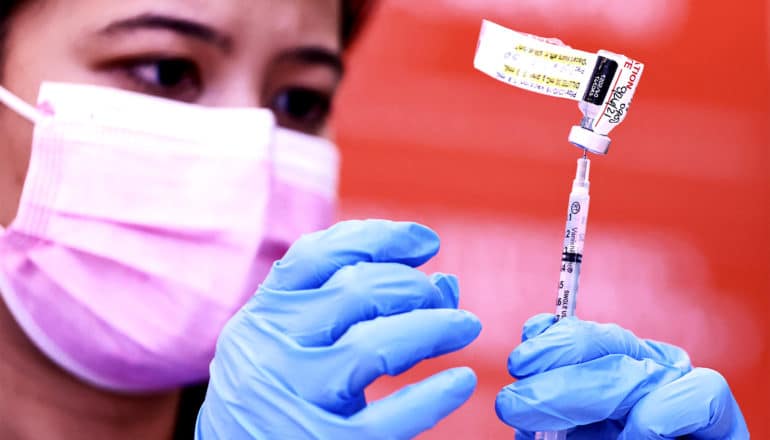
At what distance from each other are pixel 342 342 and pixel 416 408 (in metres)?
0.10

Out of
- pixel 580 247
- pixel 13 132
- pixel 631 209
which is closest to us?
pixel 580 247

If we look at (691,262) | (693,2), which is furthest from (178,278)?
(693,2)

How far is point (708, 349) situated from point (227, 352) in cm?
118

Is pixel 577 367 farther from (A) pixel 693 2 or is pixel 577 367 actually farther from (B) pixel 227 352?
(A) pixel 693 2

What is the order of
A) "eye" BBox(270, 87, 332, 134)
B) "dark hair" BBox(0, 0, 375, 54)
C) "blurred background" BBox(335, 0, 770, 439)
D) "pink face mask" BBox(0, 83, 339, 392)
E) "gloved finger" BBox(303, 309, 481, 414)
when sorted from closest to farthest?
"gloved finger" BBox(303, 309, 481, 414) → "pink face mask" BBox(0, 83, 339, 392) → "eye" BBox(270, 87, 332, 134) → "dark hair" BBox(0, 0, 375, 54) → "blurred background" BBox(335, 0, 770, 439)

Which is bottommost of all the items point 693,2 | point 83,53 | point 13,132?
point 13,132

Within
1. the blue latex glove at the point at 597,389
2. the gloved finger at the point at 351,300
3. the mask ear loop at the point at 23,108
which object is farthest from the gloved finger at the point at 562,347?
Result: the mask ear loop at the point at 23,108

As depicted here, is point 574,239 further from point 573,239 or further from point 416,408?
point 416,408

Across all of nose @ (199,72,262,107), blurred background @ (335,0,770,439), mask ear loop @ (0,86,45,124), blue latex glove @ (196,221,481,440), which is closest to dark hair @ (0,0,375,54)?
blurred background @ (335,0,770,439)

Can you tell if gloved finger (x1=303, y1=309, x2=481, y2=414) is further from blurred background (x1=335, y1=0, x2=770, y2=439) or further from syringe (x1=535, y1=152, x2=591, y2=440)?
blurred background (x1=335, y1=0, x2=770, y2=439)

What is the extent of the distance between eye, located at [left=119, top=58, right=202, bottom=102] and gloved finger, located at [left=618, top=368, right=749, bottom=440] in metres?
0.76

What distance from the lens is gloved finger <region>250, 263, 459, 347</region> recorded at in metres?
0.79

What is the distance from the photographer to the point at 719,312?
1639 mm

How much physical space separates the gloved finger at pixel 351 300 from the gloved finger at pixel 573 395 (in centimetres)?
14
